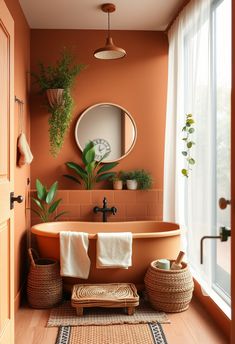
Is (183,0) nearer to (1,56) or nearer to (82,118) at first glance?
(82,118)

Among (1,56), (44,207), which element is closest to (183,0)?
(1,56)

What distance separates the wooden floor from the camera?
9.25 ft

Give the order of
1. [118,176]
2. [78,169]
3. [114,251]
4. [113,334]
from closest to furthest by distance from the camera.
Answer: [113,334]
[114,251]
[78,169]
[118,176]

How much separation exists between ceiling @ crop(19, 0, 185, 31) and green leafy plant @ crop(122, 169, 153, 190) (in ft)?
5.14

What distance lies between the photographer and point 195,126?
344 cm

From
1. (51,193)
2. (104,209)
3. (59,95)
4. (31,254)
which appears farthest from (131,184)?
(31,254)

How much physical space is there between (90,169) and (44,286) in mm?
1329

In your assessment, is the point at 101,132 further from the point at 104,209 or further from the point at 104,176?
the point at 104,209

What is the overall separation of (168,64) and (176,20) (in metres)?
0.48

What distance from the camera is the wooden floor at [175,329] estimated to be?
9.25 feet

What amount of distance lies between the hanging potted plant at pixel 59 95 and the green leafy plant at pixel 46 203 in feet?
1.22

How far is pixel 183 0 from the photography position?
3.64m

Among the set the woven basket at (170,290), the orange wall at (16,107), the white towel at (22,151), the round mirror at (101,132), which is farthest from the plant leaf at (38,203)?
the woven basket at (170,290)

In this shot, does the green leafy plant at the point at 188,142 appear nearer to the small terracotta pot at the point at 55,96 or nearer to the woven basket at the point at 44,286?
the small terracotta pot at the point at 55,96
